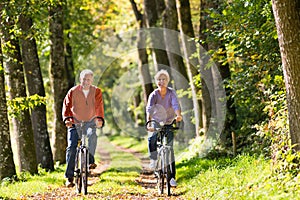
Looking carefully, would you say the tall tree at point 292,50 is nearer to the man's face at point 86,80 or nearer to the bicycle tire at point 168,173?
the bicycle tire at point 168,173

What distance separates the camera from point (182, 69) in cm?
2094

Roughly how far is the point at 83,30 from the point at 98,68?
1477 cm

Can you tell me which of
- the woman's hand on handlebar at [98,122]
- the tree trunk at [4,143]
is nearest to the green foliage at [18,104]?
the tree trunk at [4,143]

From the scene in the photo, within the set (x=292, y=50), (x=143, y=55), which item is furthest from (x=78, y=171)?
(x=143, y=55)

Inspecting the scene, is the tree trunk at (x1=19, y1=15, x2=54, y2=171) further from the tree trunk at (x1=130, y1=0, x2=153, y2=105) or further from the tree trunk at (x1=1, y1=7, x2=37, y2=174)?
the tree trunk at (x1=130, y1=0, x2=153, y2=105)

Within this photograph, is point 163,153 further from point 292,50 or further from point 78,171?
point 292,50

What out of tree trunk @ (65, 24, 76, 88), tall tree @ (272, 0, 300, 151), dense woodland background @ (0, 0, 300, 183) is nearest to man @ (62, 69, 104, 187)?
dense woodland background @ (0, 0, 300, 183)

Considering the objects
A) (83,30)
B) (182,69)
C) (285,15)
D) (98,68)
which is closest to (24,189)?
(285,15)

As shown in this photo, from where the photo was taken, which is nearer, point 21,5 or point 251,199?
point 251,199

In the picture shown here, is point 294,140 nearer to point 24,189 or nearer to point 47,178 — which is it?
point 24,189

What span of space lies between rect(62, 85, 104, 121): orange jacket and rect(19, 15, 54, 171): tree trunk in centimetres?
506

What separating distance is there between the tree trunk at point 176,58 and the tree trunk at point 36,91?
619cm

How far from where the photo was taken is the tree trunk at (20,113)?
13.3m

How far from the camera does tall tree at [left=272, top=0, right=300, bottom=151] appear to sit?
7918mm
